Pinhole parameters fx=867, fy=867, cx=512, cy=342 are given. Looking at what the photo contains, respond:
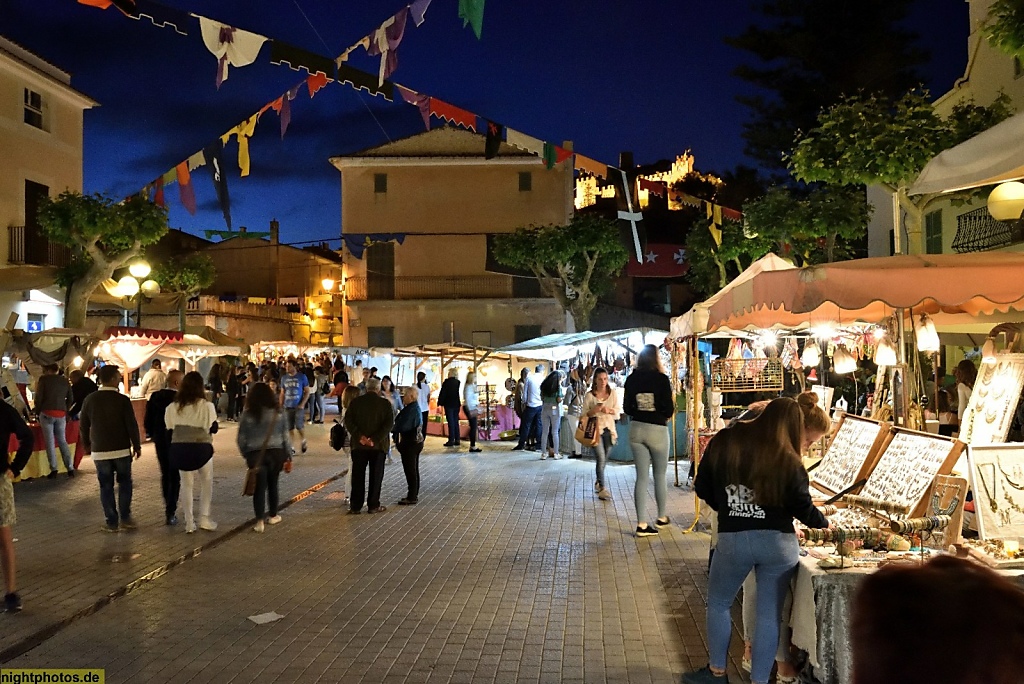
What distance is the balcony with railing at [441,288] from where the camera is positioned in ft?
132

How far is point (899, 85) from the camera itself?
29328 millimetres

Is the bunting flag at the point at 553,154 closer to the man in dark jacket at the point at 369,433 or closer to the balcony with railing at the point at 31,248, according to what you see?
the man in dark jacket at the point at 369,433

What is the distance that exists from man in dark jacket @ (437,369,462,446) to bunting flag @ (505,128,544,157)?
6936 millimetres

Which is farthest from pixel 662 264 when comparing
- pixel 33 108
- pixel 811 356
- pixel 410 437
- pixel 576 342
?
pixel 410 437

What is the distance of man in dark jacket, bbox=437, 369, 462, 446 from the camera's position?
63.4 ft

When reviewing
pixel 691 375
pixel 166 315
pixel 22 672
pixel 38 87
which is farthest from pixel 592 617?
pixel 166 315

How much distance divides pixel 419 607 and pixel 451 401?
1277cm

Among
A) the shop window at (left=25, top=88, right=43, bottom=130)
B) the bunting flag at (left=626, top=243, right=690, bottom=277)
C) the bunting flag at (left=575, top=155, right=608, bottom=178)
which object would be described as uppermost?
the shop window at (left=25, top=88, right=43, bottom=130)

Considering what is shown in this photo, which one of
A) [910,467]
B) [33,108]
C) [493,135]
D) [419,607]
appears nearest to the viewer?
[910,467]

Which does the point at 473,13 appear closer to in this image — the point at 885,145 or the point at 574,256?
the point at 885,145

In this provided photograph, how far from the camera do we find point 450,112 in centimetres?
1312

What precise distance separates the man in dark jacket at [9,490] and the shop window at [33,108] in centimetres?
2186

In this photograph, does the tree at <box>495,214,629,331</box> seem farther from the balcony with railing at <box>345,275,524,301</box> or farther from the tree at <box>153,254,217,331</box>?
the tree at <box>153,254,217,331</box>

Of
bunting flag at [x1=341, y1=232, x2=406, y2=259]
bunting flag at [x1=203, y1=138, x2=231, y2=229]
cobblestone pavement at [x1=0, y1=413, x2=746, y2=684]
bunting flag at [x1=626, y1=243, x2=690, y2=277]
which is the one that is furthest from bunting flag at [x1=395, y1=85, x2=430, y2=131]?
bunting flag at [x1=626, y1=243, x2=690, y2=277]
